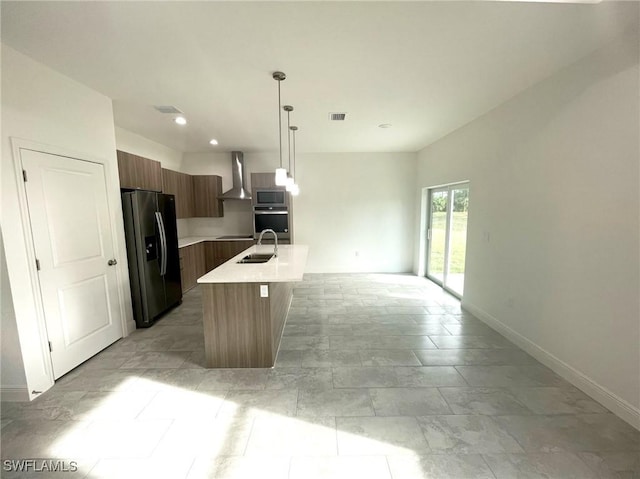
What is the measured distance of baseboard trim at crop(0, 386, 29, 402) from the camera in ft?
6.71

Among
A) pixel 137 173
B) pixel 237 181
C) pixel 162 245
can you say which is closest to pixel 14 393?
pixel 162 245

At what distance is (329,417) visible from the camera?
1.88 m

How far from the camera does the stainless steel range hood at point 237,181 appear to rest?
5488mm

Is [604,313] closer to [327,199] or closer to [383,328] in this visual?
[383,328]

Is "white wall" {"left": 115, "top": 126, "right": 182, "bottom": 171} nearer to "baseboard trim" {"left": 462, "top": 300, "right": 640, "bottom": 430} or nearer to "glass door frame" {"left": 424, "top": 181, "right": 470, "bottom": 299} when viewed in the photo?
"glass door frame" {"left": 424, "top": 181, "right": 470, "bottom": 299}

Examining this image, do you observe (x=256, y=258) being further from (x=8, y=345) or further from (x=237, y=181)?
(x=237, y=181)

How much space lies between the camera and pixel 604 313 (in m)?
1.97

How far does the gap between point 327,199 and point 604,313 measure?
15.0ft

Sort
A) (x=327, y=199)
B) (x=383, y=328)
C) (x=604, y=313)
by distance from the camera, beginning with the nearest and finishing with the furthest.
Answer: (x=604, y=313)
(x=383, y=328)
(x=327, y=199)

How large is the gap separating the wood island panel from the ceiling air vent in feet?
7.30

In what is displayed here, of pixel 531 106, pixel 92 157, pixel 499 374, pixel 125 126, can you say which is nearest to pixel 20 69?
pixel 92 157

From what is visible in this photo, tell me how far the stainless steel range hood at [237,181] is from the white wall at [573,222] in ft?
14.4

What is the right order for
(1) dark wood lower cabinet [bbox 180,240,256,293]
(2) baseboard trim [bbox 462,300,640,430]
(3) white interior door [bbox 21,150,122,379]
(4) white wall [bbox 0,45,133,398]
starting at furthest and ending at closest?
(1) dark wood lower cabinet [bbox 180,240,256,293]
(3) white interior door [bbox 21,150,122,379]
(4) white wall [bbox 0,45,133,398]
(2) baseboard trim [bbox 462,300,640,430]

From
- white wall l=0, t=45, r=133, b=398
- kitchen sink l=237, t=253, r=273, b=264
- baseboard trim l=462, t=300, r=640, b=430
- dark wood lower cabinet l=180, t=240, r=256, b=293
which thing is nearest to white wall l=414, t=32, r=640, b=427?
baseboard trim l=462, t=300, r=640, b=430
